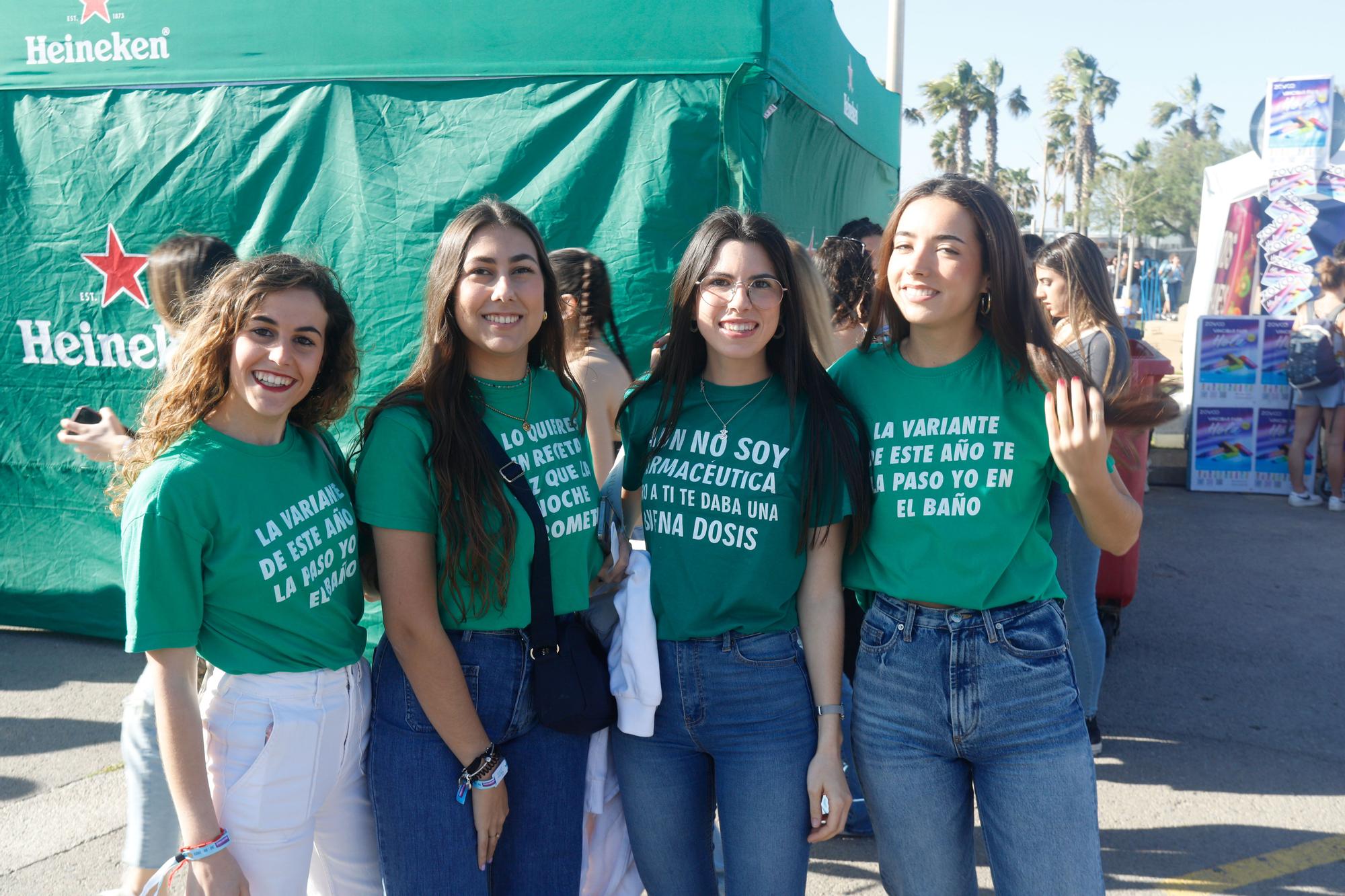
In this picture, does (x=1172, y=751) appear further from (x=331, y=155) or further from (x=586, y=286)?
(x=331, y=155)

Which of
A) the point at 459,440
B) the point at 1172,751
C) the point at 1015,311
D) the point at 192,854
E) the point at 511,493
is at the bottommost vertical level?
the point at 1172,751

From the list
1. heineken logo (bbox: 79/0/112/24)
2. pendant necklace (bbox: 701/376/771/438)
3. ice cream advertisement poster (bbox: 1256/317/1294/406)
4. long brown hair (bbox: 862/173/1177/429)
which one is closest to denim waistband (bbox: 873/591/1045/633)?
long brown hair (bbox: 862/173/1177/429)

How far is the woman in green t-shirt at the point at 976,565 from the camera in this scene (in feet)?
6.08

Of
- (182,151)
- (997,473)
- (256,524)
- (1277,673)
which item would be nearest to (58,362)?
(182,151)

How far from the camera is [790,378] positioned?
2127mm

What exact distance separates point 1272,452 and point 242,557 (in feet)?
31.2

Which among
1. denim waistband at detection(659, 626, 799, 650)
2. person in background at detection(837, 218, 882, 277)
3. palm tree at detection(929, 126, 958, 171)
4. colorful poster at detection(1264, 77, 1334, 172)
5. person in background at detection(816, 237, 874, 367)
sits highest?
palm tree at detection(929, 126, 958, 171)

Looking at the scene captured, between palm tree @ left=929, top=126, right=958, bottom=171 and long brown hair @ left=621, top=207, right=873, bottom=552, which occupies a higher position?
palm tree @ left=929, top=126, right=958, bottom=171

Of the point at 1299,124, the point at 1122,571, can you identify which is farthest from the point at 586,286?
the point at 1299,124

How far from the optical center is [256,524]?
186 cm

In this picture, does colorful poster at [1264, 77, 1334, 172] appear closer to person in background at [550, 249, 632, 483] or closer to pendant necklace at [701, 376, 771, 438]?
person in background at [550, 249, 632, 483]

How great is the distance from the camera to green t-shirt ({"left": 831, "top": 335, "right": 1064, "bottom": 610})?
1.91 m

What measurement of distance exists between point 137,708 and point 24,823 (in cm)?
149

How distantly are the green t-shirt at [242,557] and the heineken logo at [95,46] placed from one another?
362cm
